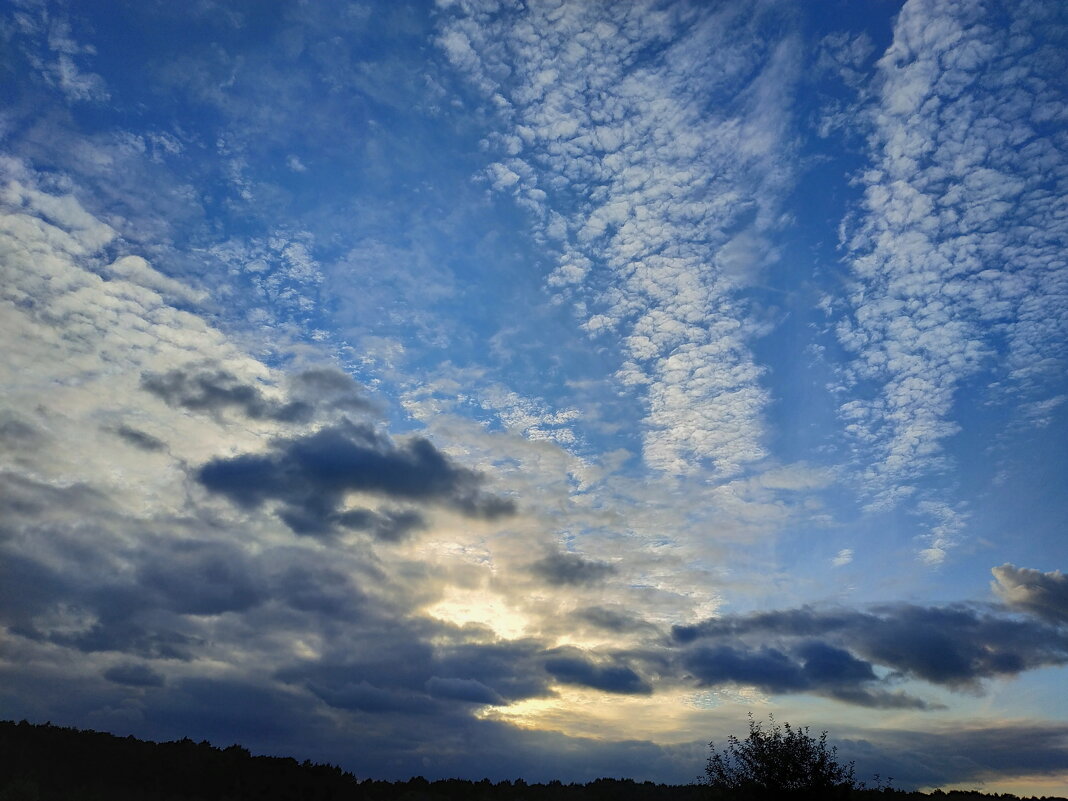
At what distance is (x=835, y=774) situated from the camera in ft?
141

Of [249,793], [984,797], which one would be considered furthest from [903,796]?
[249,793]

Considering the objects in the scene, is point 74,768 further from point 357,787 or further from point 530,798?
point 530,798

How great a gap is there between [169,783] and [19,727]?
13566mm

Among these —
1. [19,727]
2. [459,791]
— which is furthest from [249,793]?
[19,727]

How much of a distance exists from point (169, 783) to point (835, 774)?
42431 millimetres

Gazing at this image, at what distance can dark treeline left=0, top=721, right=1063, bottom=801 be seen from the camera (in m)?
41.7

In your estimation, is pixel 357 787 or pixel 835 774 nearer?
pixel 835 774

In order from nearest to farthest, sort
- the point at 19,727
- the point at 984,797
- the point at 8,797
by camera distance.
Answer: the point at 8,797 < the point at 19,727 < the point at 984,797

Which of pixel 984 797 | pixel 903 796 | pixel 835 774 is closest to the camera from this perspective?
pixel 835 774

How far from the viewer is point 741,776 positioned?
4447 cm

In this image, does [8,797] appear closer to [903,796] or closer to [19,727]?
[19,727]

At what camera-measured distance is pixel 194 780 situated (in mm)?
44625

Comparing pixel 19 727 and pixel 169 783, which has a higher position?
pixel 19 727

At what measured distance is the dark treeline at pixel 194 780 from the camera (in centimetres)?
4166
